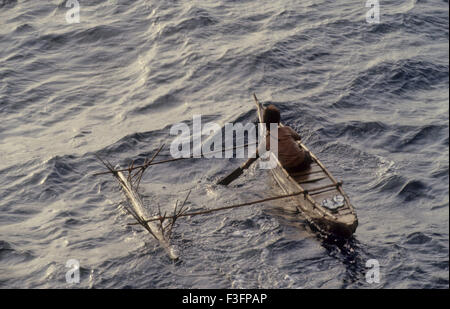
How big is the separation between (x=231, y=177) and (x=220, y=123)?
3.64 m

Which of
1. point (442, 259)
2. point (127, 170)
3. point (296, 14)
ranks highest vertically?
point (296, 14)

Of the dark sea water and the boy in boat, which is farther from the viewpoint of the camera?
the boy in boat

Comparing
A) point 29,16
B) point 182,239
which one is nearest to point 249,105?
point 182,239

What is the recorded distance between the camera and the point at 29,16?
23.9m

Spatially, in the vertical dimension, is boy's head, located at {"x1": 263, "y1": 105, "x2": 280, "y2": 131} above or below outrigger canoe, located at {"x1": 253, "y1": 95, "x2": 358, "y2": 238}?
above

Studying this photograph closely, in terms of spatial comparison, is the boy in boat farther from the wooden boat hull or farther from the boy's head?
the wooden boat hull

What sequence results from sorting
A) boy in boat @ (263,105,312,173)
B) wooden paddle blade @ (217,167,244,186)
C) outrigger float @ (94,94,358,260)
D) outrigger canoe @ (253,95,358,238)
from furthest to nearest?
wooden paddle blade @ (217,167,244,186), boy in boat @ (263,105,312,173), outrigger float @ (94,94,358,260), outrigger canoe @ (253,95,358,238)

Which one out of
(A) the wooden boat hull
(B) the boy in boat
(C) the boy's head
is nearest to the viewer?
(A) the wooden boat hull

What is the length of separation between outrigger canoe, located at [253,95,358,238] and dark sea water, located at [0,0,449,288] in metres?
0.40

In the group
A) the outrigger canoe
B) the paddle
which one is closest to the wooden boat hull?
the outrigger canoe

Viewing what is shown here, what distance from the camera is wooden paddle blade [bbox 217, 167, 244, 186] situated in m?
14.2

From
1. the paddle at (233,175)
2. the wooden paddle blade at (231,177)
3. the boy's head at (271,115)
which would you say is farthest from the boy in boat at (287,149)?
the wooden paddle blade at (231,177)
